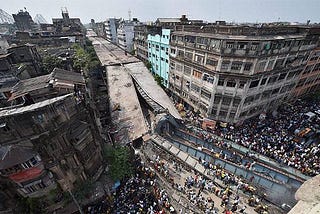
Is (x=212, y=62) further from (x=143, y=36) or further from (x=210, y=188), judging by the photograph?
(x=143, y=36)

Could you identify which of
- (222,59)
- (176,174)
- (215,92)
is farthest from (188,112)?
(176,174)

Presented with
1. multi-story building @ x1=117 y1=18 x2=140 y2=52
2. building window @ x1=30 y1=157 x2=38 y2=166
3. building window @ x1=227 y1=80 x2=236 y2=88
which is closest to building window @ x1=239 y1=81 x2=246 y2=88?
building window @ x1=227 y1=80 x2=236 y2=88

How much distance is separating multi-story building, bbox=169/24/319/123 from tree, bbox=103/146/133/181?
18.2m

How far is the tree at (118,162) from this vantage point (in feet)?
67.2

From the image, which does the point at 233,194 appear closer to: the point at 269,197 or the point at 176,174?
the point at 269,197

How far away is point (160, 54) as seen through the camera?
45.2 meters

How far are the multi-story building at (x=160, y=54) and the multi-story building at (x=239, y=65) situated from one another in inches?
154

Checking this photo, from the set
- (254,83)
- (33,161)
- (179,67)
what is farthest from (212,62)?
(33,161)

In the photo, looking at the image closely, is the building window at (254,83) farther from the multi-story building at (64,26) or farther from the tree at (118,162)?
the multi-story building at (64,26)

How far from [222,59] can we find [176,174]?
1928cm

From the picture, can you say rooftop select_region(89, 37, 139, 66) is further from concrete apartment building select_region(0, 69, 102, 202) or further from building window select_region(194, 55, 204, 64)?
concrete apartment building select_region(0, 69, 102, 202)

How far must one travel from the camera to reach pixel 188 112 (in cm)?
3794

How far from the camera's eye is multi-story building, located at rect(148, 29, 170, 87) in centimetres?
4094

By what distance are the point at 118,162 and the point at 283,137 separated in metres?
27.6
